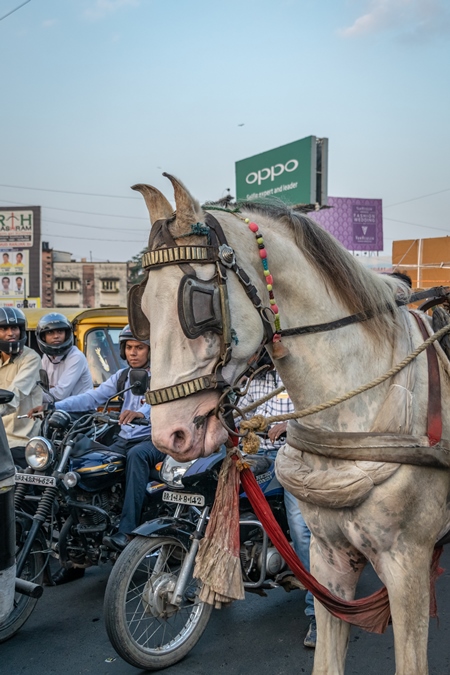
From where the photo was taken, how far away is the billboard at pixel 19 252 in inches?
1357

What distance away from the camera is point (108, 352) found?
27.9 ft

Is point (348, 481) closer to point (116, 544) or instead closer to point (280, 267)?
point (280, 267)

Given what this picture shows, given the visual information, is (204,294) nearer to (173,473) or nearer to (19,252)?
(173,473)

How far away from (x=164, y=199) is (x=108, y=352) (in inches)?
251

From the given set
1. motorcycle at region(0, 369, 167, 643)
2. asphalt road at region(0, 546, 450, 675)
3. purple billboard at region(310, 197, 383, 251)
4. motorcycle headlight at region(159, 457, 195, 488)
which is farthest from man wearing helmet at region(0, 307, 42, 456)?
purple billboard at region(310, 197, 383, 251)

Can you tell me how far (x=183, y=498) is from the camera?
409 centimetres

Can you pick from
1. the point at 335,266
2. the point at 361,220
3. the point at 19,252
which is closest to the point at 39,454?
the point at 335,266

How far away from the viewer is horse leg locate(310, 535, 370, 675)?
256cm

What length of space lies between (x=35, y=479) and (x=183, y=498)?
1.19 metres

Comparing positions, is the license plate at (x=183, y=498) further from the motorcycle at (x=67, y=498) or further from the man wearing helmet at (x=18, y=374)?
the man wearing helmet at (x=18, y=374)

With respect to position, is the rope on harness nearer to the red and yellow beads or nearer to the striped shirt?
the red and yellow beads

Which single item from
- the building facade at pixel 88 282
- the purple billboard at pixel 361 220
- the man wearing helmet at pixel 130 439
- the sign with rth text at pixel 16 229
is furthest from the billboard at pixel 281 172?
the building facade at pixel 88 282

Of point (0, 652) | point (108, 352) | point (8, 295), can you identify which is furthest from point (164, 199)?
point (8, 295)

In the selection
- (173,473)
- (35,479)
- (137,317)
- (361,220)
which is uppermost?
(361,220)
